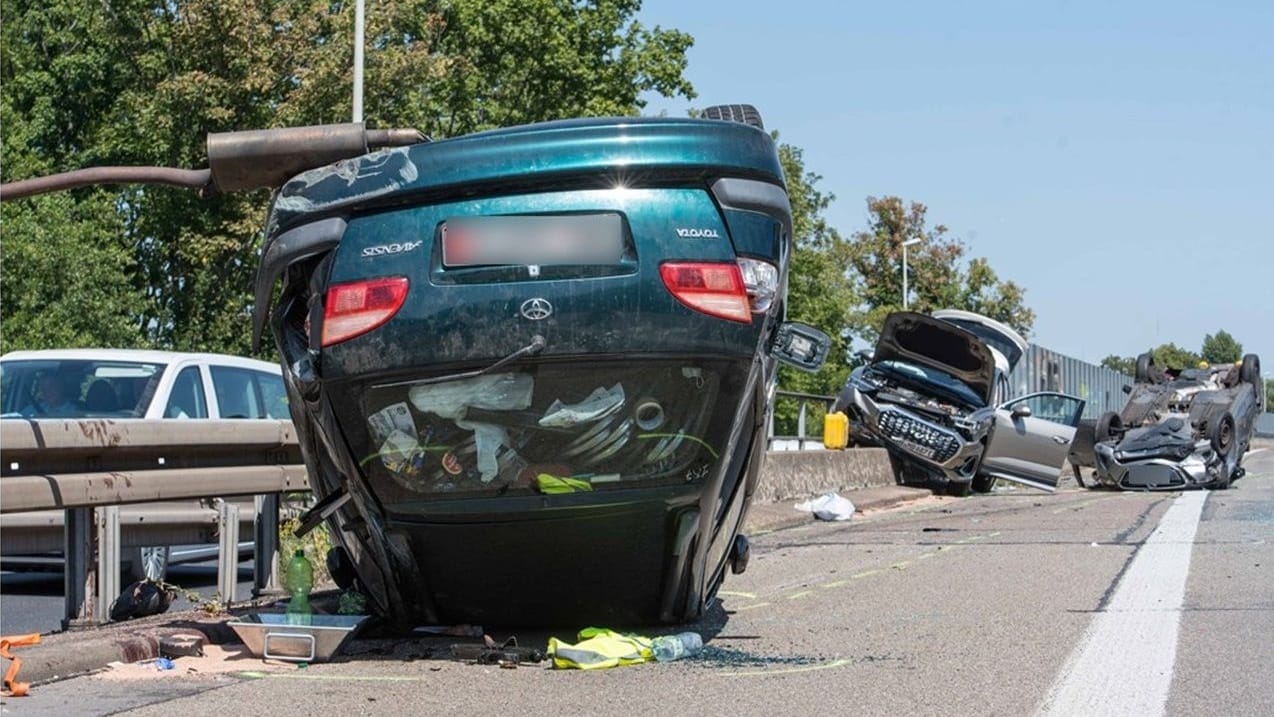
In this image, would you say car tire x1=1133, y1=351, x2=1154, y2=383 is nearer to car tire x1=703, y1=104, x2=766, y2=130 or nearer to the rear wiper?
car tire x1=703, y1=104, x2=766, y2=130

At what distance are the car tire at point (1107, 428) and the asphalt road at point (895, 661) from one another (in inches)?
540

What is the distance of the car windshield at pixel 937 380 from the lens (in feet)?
64.8

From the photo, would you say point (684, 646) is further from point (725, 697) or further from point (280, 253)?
point (280, 253)

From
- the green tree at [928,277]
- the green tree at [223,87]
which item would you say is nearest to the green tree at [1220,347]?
the green tree at [928,277]

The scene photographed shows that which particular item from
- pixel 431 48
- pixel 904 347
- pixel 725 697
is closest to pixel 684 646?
pixel 725 697

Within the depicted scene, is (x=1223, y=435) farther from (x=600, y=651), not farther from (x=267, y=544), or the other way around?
(x=600, y=651)

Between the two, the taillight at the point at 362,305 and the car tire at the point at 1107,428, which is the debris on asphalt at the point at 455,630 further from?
the car tire at the point at 1107,428

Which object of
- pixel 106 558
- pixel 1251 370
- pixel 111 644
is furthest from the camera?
pixel 1251 370

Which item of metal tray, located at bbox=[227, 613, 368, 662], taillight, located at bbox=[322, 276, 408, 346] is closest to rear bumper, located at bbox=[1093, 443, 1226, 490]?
metal tray, located at bbox=[227, 613, 368, 662]

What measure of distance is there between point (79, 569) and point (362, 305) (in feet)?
8.07

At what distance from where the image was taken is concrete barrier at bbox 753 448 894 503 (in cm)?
1619

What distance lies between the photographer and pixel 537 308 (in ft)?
18.1

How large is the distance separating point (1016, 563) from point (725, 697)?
16.8 feet

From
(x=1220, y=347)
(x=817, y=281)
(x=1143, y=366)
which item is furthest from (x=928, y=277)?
(x=1220, y=347)
